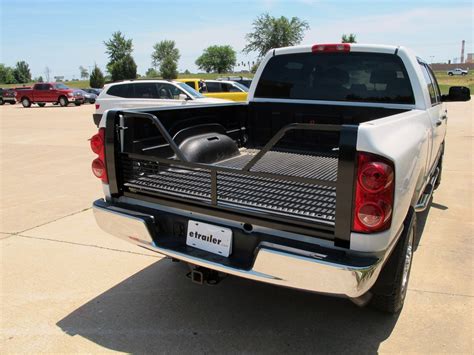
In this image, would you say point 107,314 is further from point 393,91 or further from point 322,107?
point 393,91

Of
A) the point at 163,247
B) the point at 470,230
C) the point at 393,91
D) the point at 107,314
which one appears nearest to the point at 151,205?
the point at 163,247

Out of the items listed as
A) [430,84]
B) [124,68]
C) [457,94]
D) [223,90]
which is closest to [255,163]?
[430,84]

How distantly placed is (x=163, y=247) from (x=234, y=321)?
2.62 ft

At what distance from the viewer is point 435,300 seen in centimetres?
333

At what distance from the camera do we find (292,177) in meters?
2.46

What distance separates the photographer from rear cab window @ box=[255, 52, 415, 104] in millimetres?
3939

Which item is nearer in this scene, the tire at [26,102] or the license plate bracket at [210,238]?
the license plate bracket at [210,238]

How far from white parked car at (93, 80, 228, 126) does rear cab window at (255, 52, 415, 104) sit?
811cm

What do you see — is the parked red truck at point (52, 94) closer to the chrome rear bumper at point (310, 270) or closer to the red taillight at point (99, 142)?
the red taillight at point (99, 142)

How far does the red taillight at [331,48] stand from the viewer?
159 inches

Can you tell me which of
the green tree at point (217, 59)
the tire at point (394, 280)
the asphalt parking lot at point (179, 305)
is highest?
the green tree at point (217, 59)

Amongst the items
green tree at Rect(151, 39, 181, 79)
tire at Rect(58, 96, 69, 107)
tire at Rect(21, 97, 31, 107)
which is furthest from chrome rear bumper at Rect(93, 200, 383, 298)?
green tree at Rect(151, 39, 181, 79)

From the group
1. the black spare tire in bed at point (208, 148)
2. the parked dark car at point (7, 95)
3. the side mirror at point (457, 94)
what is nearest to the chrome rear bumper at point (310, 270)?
the black spare tire in bed at point (208, 148)

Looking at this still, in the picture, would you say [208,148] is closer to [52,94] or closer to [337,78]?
[337,78]
